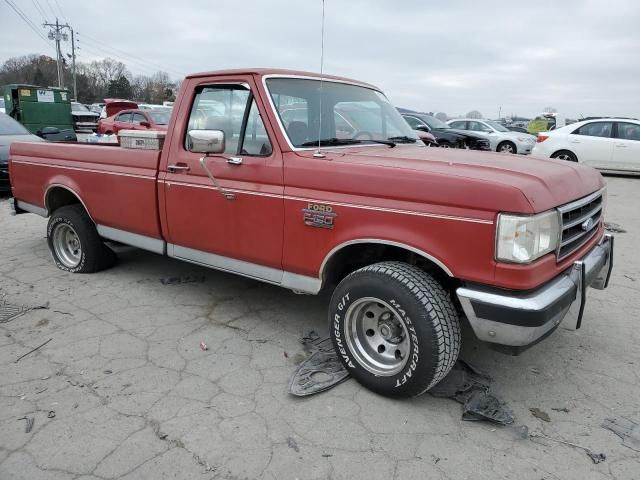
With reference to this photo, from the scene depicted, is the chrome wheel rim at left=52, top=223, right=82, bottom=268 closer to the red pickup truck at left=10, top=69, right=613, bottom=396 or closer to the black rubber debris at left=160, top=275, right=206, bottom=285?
the red pickup truck at left=10, top=69, right=613, bottom=396

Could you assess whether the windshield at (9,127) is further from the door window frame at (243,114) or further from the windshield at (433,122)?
the windshield at (433,122)

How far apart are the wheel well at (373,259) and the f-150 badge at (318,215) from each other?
0.64 ft

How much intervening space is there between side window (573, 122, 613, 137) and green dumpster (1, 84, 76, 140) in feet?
49.6

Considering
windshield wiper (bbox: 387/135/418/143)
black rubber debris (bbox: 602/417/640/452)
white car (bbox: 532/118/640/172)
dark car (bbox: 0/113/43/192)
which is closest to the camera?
black rubber debris (bbox: 602/417/640/452)

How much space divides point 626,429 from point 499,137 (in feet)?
49.4

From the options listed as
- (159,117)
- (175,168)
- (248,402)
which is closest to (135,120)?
(159,117)

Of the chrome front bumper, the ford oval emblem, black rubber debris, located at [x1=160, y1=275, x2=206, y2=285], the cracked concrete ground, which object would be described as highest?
the ford oval emblem

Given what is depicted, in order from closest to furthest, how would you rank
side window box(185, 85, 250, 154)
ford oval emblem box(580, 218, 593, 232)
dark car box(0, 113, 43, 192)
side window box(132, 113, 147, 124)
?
ford oval emblem box(580, 218, 593, 232) → side window box(185, 85, 250, 154) → dark car box(0, 113, 43, 192) → side window box(132, 113, 147, 124)

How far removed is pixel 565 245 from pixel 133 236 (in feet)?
11.4

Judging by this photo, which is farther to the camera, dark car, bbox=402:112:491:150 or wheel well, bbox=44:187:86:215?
dark car, bbox=402:112:491:150

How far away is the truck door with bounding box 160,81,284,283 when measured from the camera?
3.35 metres

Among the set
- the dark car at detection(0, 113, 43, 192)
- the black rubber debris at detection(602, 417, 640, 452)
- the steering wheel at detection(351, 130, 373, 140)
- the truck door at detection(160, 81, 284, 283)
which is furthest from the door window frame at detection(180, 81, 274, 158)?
the dark car at detection(0, 113, 43, 192)

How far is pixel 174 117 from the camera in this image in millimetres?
3988

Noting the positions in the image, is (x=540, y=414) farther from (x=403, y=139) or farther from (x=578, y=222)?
(x=403, y=139)
